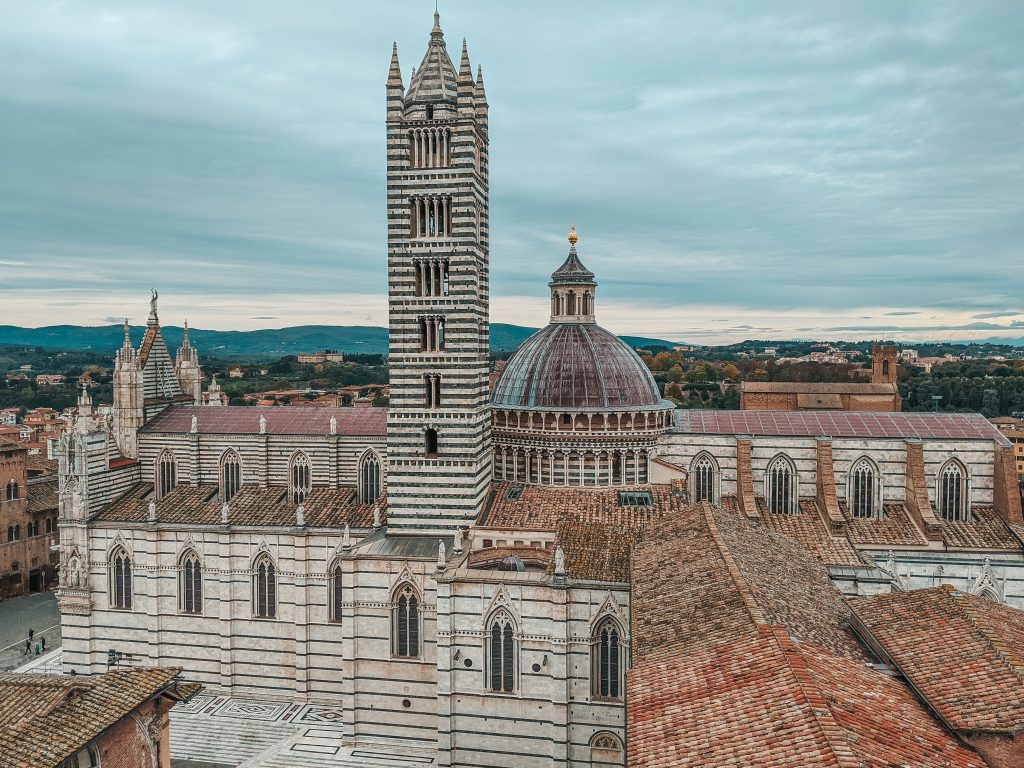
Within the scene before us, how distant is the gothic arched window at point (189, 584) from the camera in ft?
113

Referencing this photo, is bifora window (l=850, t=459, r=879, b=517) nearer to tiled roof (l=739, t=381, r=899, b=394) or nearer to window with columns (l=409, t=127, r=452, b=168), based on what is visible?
window with columns (l=409, t=127, r=452, b=168)

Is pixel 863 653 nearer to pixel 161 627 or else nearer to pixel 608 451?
pixel 608 451

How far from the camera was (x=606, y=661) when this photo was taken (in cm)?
2573

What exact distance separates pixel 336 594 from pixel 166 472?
37.8 ft

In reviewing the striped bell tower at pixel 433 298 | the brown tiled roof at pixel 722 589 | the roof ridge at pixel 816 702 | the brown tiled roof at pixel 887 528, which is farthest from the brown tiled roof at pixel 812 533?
the roof ridge at pixel 816 702

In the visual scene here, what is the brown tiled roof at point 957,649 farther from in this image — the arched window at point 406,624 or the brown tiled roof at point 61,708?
the brown tiled roof at point 61,708

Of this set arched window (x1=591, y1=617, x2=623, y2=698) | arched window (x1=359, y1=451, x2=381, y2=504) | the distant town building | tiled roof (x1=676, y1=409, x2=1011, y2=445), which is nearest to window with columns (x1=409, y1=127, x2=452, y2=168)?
arched window (x1=359, y1=451, x2=381, y2=504)

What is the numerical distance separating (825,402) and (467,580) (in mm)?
39497

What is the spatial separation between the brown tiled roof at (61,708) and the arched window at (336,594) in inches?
551

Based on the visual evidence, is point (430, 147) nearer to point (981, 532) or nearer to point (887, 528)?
point (887, 528)

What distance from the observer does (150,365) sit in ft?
132

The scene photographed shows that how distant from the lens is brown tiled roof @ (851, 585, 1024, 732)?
13383 mm

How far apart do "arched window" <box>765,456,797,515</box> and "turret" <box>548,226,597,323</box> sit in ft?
34.1

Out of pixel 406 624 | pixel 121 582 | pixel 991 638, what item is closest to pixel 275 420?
pixel 121 582
